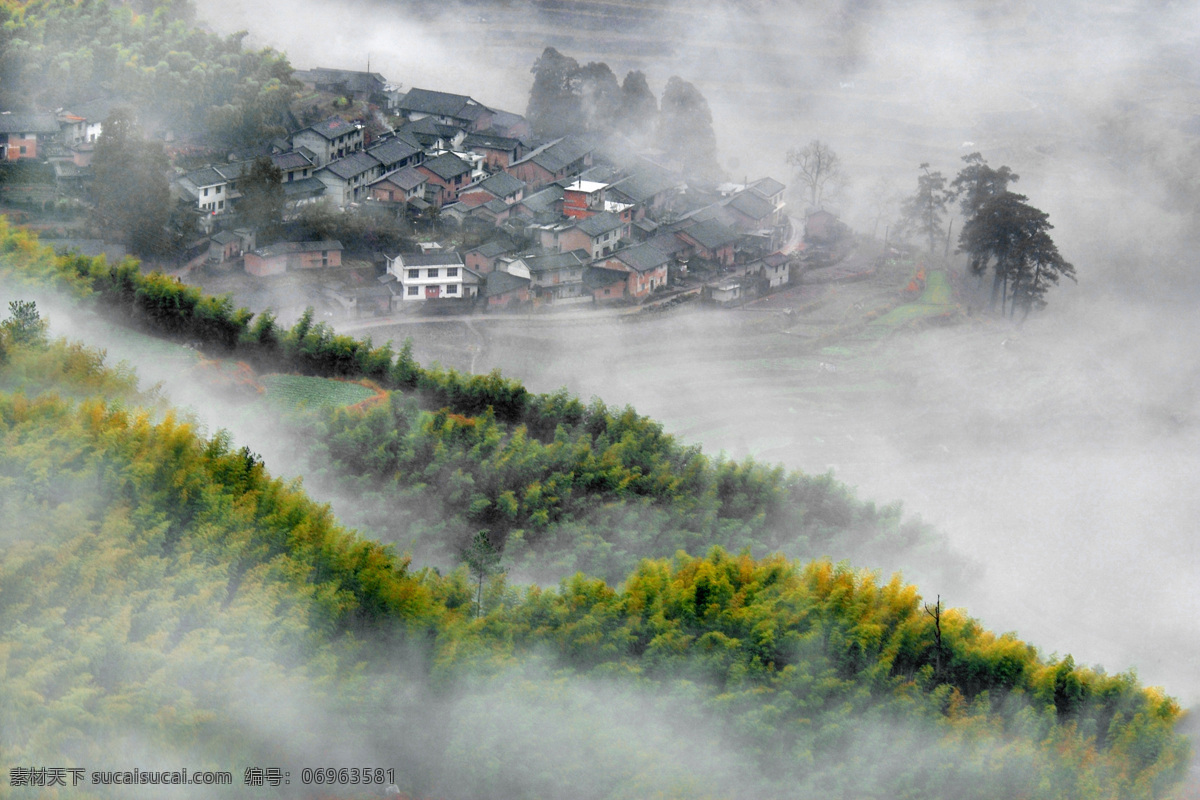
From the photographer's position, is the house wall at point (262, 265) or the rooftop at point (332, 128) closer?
the house wall at point (262, 265)

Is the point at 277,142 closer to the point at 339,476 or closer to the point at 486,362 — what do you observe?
the point at 486,362

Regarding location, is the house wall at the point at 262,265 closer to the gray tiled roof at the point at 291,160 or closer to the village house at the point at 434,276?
the village house at the point at 434,276

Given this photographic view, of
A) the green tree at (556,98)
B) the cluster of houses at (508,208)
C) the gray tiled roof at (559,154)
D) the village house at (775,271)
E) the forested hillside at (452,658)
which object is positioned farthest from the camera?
the green tree at (556,98)

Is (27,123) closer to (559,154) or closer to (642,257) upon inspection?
(559,154)

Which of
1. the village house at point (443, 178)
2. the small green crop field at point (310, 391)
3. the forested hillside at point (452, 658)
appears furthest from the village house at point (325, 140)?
the forested hillside at point (452, 658)

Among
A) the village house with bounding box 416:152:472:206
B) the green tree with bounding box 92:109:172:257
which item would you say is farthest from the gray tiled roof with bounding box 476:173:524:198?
the green tree with bounding box 92:109:172:257

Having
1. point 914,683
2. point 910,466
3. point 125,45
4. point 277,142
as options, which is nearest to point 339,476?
point 914,683

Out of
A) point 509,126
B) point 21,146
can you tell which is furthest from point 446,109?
point 21,146
